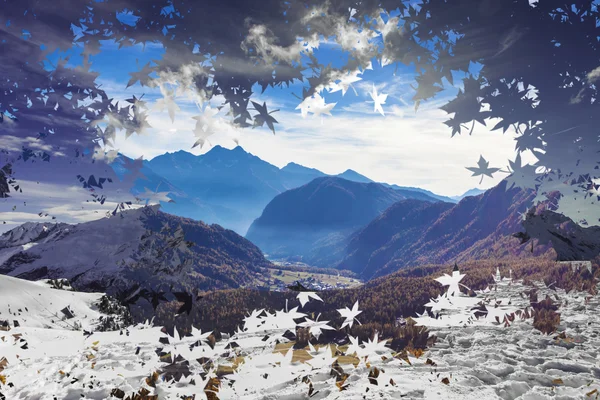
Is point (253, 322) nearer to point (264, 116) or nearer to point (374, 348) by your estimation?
point (374, 348)

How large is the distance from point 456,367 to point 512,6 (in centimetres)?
677

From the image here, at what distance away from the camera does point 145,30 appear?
591 cm

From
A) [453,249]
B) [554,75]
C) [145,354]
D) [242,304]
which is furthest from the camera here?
[453,249]

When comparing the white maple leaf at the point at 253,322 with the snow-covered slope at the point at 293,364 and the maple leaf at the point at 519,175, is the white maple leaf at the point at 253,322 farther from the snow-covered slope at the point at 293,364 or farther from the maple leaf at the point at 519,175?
the maple leaf at the point at 519,175

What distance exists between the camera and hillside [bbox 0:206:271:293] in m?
5.80

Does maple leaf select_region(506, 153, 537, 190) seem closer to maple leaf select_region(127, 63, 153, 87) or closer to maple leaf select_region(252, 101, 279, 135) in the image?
maple leaf select_region(252, 101, 279, 135)

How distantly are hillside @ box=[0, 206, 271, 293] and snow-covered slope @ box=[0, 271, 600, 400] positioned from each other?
820 mm

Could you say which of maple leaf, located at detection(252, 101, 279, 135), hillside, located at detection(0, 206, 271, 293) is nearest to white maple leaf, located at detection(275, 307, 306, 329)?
hillside, located at detection(0, 206, 271, 293)

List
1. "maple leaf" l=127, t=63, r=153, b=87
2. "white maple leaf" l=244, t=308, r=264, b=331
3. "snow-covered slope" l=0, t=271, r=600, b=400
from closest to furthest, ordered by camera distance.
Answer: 1. "snow-covered slope" l=0, t=271, r=600, b=400
2. "maple leaf" l=127, t=63, r=153, b=87
3. "white maple leaf" l=244, t=308, r=264, b=331

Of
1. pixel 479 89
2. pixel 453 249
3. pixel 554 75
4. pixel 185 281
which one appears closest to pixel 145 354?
pixel 185 281

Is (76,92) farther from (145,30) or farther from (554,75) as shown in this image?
(554,75)

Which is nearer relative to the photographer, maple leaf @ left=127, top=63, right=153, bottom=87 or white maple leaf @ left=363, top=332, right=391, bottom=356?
maple leaf @ left=127, top=63, right=153, bottom=87

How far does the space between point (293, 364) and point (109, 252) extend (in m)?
4.49

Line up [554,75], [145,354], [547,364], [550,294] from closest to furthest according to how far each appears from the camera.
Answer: [547,364] → [145,354] → [554,75] → [550,294]
